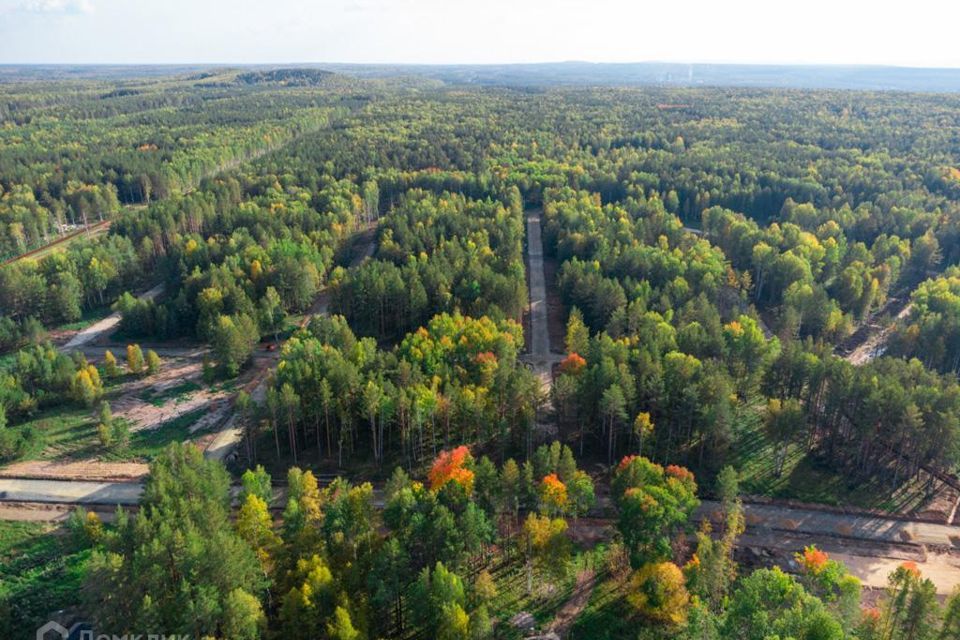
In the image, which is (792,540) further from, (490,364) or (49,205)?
(49,205)

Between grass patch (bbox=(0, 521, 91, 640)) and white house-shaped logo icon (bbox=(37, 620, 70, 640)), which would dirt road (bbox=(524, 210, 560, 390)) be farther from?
white house-shaped logo icon (bbox=(37, 620, 70, 640))

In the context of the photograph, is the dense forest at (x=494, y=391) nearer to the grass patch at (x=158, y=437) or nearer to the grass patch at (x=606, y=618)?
the grass patch at (x=606, y=618)

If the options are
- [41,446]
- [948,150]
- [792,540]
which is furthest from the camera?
[948,150]

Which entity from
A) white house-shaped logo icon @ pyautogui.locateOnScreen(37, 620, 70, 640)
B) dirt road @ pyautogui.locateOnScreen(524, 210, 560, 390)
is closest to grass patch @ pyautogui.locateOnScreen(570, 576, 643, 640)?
dirt road @ pyautogui.locateOnScreen(524, 210, 560, 390)

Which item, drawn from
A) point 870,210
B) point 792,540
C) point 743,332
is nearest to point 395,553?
point 792,540

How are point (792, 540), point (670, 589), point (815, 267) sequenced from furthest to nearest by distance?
point (815, 267), point (792, 540), point (670, 589)

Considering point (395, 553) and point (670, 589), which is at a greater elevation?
point (395, 553)

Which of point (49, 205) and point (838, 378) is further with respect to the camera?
point (49, 205)
